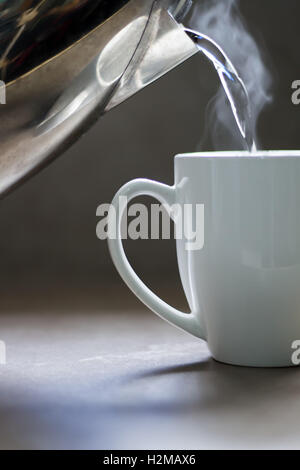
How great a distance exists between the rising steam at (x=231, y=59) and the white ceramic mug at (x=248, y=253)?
140 millimetres

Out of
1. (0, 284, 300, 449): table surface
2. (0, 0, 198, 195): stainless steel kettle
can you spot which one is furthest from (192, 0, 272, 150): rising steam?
(0, 284, 300, 449): table surface

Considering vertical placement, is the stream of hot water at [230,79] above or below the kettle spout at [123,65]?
above

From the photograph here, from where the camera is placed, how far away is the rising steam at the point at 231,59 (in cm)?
76

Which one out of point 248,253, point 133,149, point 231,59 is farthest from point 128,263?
point 133,149

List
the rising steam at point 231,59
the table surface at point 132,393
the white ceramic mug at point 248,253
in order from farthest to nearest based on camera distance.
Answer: the rising steam at point 231,59 < the white ceramic mug at point 248,253 < the table surface at point 132,393

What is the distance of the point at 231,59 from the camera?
0.84 m

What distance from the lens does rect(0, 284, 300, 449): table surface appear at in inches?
18.9

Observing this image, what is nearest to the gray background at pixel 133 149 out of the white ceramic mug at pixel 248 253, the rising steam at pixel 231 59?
the rising steam at pixel 231 59

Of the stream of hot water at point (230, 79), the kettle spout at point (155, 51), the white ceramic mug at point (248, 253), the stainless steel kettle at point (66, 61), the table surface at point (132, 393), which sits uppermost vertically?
the stream of hot water at point (230, 79)

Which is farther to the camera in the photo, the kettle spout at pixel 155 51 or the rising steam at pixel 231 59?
the rising steam at pixel 231 59

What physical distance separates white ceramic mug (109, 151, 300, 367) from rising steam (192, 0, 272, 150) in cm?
14

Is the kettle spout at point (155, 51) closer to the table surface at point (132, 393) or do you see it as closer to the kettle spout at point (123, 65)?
the kettle spout at point (123, 65)

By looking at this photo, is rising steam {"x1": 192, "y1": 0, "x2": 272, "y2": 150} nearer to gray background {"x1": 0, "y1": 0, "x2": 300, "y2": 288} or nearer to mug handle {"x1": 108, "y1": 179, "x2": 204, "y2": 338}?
gray background {"x1": 0, "y1": 0, "x2": 300, "y2": 288}

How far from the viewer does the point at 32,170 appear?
0.56 meters
